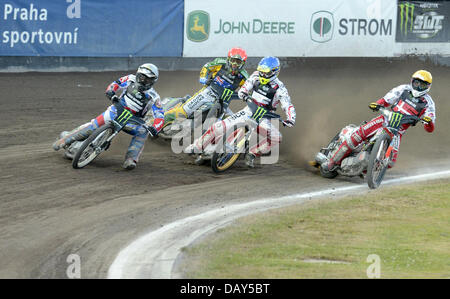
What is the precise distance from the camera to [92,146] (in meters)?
12.9

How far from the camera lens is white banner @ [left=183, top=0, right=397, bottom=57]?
24672 millimetres

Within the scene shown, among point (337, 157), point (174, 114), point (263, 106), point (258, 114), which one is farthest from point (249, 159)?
point (174, 114)

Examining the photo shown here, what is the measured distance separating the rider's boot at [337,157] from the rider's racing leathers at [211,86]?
2.79 m

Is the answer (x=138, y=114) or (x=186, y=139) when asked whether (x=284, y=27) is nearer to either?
(x=186, y=139)

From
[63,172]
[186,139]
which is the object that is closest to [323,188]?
[186,139]

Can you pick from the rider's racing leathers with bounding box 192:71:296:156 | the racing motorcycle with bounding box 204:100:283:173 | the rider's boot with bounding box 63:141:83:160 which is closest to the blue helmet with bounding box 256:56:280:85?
the rider's racing leathers with bounding box 192:71:296:156

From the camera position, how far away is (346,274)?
27.7ft

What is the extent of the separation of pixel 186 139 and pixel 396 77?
1149cm

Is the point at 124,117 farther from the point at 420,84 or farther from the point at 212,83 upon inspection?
the point at 420,84

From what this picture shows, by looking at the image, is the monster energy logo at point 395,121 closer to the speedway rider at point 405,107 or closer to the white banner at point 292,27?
the speedway rider at point 405,107

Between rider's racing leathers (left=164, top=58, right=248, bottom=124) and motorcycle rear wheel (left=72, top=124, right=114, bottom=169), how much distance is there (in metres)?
3.04

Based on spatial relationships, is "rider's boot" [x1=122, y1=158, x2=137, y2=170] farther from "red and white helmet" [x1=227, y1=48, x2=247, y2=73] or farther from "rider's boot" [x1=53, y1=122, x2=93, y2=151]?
"red and white helmet" [x1=227, y1=48, x2=247, y2=73]

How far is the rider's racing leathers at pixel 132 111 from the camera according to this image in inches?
520

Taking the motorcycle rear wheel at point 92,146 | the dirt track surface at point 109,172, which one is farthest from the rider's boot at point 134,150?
the motorcycle rear wheel at point 92,146
